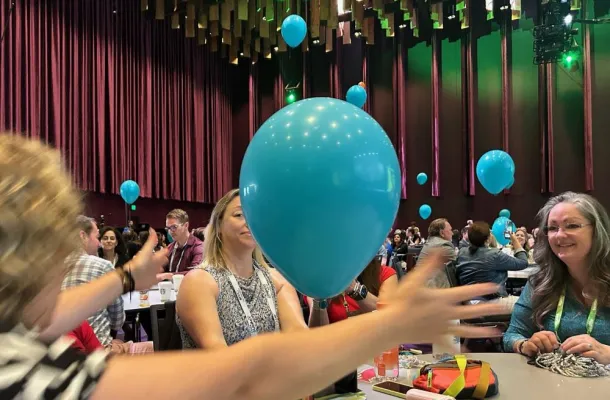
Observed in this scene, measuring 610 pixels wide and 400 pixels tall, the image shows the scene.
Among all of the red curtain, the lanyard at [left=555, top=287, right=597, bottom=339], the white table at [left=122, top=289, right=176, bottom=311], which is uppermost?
the red curtain

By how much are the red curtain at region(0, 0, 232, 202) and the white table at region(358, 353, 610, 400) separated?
20.9 feet

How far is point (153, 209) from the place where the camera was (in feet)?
36.6

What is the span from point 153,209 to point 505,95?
27.0 ft

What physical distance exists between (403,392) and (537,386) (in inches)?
18.7

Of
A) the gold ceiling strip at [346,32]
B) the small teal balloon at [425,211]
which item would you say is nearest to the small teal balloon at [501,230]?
the small teal balloon at [425,211]

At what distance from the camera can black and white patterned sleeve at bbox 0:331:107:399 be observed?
0.54 metres

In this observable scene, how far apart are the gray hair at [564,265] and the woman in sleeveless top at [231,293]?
3.53 ft

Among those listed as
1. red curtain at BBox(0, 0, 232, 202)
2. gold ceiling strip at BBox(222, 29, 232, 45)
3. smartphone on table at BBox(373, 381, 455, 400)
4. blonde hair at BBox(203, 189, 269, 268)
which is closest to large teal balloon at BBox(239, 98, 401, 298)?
smartphone on table at BBox(373, 381, 455, 400)

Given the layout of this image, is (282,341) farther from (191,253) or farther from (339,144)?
(191,253)

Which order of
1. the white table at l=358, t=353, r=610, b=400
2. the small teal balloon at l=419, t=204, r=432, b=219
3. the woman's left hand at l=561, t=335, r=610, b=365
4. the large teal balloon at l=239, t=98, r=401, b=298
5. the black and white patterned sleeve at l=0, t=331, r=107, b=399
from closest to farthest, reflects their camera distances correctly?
the black and white patterned sleeve at l=0, t=331, r=107, b=399, the large teal balloon at l=239, t=98, r=401, b=298, the white table at l=358, t=353, r=610, b=400, the woman's left hand at l=561, t=335, r=610, b=365, the small teal balloon at l=419, t=204, r=432, b=219

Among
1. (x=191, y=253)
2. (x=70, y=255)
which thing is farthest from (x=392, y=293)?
(x=191, y=253)

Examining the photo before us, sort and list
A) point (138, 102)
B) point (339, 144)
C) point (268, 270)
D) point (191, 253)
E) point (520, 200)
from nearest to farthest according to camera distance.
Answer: point (339, 144) < point (268, 270) < point (191, 253) < point (138, 102) < point (520, 200)

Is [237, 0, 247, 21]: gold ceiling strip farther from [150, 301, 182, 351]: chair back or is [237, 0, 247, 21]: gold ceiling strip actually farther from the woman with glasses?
the woman with glasses

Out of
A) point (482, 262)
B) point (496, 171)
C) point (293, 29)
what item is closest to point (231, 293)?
point (482, 262)
